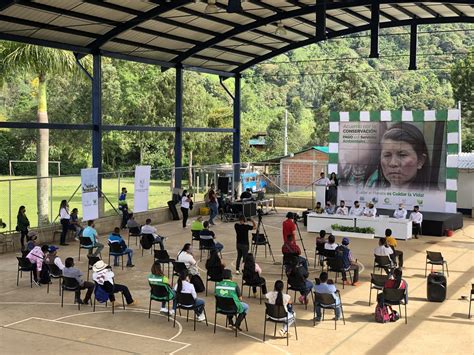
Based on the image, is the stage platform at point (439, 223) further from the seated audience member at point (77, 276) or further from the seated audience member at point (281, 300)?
the seated audience member at point (77, 276)

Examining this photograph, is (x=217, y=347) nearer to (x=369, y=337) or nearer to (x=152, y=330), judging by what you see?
(x=152, y=330)

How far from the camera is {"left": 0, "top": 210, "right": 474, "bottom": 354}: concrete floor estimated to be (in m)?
10.5

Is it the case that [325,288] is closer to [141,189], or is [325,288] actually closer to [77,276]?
[77,276]

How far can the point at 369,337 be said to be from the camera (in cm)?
1116

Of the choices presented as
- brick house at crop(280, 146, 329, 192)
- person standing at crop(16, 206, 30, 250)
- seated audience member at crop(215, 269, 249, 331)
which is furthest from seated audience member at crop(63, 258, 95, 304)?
brick house at crop(280, 146, 329, 192)

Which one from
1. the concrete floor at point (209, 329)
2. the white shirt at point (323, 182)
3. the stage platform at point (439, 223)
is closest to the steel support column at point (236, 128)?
the white shirt at point (323, 182)

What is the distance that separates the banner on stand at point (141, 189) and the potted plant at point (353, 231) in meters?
6.98

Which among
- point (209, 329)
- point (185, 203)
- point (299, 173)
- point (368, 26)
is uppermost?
point (368, 26)

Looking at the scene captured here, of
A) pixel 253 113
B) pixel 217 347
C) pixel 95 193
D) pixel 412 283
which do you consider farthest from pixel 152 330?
pixel 253 113

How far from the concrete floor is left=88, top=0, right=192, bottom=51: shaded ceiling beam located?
9784 mm

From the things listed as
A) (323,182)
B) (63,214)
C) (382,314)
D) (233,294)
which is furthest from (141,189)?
(382,314)

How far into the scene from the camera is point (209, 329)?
11539 millimetres

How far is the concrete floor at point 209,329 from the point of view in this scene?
1054 cm

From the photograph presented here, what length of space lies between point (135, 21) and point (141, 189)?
603cm
